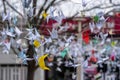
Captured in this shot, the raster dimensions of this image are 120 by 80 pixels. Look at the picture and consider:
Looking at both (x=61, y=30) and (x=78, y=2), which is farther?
(x=78, y=2)

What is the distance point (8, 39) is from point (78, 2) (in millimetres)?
3665

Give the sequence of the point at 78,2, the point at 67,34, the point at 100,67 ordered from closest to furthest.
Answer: the point at 67,34
the point at 78,2
the point at 100,67

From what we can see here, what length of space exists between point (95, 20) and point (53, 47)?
128 centimetres

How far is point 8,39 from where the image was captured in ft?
28.3

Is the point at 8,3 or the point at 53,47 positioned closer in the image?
the point at 53,47

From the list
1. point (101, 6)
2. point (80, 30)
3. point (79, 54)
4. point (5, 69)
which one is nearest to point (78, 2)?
point (101, 6)

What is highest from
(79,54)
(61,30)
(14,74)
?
(61,30)

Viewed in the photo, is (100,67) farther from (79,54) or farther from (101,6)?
(79,54)

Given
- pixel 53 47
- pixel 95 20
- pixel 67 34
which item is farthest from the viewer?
pixel 67 34

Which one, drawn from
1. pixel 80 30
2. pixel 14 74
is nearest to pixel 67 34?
pixel 80 30

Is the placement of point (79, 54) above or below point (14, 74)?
above

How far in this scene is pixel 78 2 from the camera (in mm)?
11727

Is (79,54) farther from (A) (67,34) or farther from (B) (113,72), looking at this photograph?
(B) (113,72)

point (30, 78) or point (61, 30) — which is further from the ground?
point (61, 30)
